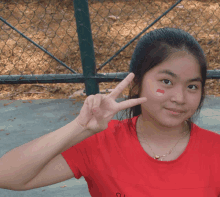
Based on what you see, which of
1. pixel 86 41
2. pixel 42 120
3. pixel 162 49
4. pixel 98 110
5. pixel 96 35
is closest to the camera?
pixel 98 110

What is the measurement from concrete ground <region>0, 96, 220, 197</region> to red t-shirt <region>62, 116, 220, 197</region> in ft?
2.72

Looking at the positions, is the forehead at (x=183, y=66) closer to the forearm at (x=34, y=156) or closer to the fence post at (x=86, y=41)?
the forearm at (x=34, y=156)

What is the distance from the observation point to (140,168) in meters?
0.83

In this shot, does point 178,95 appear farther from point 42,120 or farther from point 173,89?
point 42,120

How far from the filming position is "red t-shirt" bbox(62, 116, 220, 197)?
805 mm

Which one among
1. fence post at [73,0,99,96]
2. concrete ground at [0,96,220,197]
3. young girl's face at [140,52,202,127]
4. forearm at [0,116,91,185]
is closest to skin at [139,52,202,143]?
young girl's face at [140,52,202,127]

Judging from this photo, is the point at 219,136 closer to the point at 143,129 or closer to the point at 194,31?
the point at 143,129

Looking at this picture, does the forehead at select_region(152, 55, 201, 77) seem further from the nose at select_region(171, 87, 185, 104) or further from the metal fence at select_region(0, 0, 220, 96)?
the metal fence at select_region(0, 0, 220, 96)

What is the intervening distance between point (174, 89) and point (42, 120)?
5.80ft

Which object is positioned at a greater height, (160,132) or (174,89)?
(174,89)

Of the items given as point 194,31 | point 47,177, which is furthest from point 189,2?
point 47,177

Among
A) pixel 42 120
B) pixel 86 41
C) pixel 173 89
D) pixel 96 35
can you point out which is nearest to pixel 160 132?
pixel 173 89

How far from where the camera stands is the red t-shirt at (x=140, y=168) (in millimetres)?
805

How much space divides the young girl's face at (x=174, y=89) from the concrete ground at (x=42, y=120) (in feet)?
3.20
